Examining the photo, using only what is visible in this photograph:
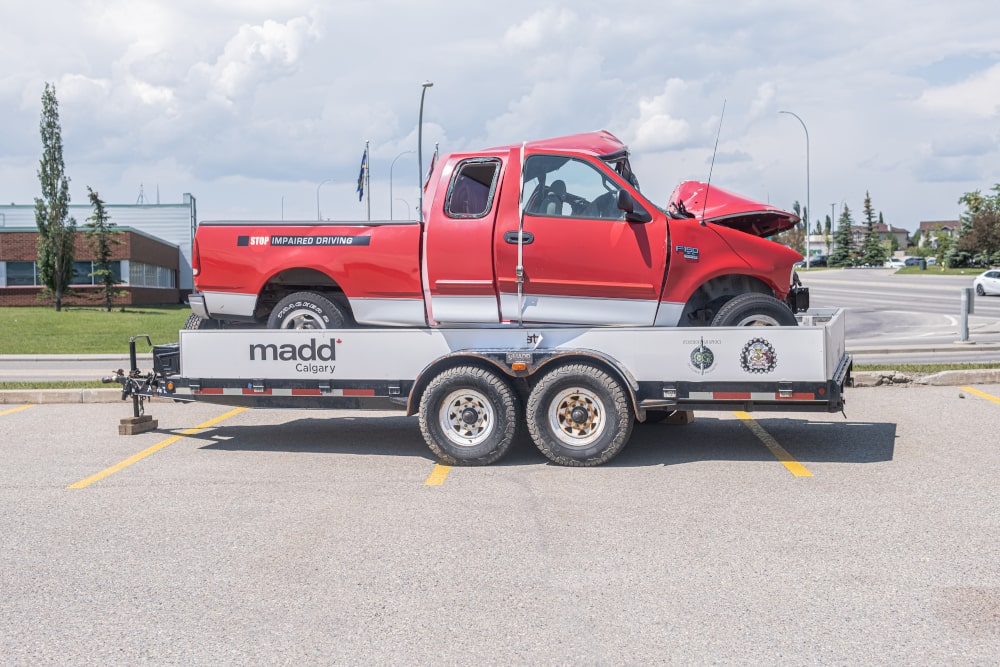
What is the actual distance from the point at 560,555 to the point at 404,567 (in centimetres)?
88

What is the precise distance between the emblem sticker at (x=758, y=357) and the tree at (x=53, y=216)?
144 ft

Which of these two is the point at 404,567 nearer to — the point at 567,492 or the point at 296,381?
the point at 567,492

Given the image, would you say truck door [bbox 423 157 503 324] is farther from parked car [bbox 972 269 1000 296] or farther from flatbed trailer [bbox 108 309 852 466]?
parked car [bbox 972 269 1000 296]

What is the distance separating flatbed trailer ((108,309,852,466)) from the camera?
24.8ft

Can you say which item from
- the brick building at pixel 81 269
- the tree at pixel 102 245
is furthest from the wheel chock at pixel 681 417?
the brick building at pixel 81 269

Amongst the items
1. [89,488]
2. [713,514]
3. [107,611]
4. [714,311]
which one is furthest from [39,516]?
[714,311]

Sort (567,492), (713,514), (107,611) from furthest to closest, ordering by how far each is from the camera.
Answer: (567,492), (713,514), (107,611)

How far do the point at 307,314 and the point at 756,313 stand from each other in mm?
3853

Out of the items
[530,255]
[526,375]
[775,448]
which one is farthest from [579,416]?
[775,448]

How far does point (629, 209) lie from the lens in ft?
25.6

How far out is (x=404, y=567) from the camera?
5.24 meters

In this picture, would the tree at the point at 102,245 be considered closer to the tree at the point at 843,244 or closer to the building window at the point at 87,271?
the building window at the point at 87,271

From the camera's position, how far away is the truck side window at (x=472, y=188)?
27.1 ft

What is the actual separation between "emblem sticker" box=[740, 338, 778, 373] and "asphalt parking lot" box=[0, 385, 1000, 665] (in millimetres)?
826
